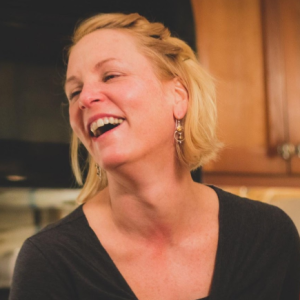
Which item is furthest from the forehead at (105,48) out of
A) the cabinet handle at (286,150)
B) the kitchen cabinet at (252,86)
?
the cabinet handle at (286,150)

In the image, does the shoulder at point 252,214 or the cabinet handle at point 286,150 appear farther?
the cabinet handle at point 286,150

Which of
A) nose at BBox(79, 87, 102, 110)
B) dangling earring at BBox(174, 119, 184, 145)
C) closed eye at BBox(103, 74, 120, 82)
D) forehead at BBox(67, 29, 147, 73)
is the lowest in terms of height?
dangling earring at BBox(174, 119, 184, 145)

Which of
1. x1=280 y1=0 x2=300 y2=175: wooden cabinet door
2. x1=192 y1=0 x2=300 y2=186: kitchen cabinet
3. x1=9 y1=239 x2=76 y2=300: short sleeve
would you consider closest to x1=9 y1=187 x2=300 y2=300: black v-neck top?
x1=9 y1=239 x2=76 y2=300: short sleeve

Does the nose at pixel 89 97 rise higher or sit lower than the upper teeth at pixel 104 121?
higher

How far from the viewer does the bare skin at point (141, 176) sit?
82cm

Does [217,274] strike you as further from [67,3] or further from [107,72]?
[67,3]

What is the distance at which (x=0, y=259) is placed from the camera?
3.79ft

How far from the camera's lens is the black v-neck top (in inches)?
32.7

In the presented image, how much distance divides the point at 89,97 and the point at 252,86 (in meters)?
0.95

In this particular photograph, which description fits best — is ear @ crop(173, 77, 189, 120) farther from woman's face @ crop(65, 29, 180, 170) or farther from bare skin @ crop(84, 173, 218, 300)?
bare skin @ crop(84, 173, 218, 300)

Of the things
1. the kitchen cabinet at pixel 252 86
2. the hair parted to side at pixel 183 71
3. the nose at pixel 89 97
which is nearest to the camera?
the nose at pixel 89 97

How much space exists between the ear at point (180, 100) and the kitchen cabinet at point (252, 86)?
1.95 feet

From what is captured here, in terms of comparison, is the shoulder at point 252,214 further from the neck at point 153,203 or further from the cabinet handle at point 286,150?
the cabinet handle at point 286,150

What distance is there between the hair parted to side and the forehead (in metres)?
0.02
